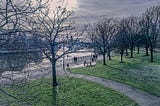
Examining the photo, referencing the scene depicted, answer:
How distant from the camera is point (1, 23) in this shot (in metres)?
6.99

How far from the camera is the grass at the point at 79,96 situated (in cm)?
1897

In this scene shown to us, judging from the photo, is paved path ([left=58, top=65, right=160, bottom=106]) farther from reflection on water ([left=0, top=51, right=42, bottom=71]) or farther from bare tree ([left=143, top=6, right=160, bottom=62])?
bare tree ([left=143, top=6, right=160, bottom=62])

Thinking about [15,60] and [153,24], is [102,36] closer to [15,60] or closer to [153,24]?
[153,24]

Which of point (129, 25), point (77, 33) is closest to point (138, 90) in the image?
point (77, 33)

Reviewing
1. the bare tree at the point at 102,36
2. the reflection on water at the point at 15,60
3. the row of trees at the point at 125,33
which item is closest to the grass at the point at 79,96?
the reflection on water at the point at 15,60

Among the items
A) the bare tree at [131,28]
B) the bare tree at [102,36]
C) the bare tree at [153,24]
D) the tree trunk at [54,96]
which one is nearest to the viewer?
the tree trunk at [54,96]

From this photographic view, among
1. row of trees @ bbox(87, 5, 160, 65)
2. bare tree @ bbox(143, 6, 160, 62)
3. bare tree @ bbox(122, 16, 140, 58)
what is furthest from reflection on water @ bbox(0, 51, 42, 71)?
bare tree @ bbox(122, 16, 140, 58)

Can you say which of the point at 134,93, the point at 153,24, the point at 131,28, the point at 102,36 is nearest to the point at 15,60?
the point at 134,93

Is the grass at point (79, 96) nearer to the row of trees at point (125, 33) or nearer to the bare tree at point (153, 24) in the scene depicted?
the row of trees at point (125, 33)

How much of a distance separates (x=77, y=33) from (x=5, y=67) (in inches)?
872

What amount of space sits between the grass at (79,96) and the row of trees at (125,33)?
19.0 meters

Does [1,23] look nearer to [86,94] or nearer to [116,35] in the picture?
[86,94]

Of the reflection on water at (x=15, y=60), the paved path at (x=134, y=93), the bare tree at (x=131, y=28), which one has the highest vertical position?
the bare tree at (x=131, y=28)

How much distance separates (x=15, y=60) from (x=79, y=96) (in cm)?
1387
